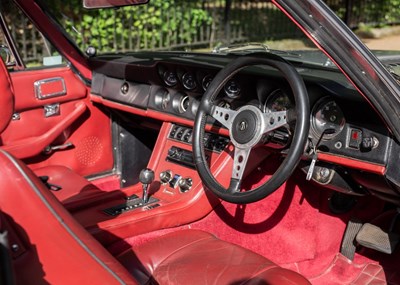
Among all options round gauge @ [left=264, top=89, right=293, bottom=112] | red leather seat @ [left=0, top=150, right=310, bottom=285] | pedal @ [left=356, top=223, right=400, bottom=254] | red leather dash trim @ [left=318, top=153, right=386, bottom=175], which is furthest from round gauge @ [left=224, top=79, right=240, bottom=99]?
red leather seat @ [left=0, top=150, right=310, bottom=285]

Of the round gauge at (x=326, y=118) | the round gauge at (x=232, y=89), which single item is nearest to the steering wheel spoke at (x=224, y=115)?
the round gauge at (x=232, y=89)

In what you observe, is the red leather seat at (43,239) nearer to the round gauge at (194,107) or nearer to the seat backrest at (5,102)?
the seat backrest at (5,102)

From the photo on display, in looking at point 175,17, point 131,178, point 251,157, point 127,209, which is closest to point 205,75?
point 251,157

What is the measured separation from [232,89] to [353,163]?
718mm

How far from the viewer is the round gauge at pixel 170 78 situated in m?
3.18

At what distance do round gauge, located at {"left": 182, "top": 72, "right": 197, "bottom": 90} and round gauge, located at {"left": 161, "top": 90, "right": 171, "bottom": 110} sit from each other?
0.61 ft

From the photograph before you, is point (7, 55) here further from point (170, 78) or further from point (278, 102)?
point (278, 102)

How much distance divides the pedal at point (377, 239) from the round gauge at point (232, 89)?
109 cm

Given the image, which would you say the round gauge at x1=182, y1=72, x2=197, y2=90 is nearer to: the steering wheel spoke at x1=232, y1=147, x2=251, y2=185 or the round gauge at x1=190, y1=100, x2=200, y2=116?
the round gauge at x1=190, y1=100, x2=200, y2=116

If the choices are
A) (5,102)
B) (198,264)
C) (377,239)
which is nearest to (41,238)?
(5,102)

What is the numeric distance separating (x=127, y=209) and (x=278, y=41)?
9779 millimetres

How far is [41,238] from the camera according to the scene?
1.53 meters

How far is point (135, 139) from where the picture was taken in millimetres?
3910

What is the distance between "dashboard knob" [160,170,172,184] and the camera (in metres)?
3.20
